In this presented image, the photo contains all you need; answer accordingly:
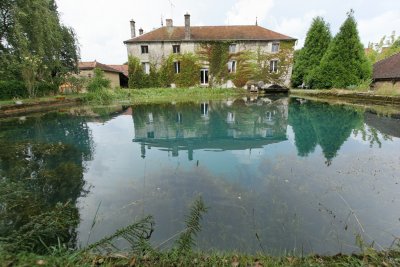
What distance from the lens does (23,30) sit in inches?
602

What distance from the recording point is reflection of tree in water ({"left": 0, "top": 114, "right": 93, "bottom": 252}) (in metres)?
2.63

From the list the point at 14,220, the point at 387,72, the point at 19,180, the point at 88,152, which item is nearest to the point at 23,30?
the point at 88,152

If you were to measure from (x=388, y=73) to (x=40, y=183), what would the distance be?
86.6ft

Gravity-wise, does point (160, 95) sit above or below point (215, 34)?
below

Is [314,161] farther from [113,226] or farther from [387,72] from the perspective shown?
[387,72]

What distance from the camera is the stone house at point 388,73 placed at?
1920cm

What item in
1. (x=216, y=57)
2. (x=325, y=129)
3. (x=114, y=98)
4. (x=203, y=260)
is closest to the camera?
(x=203, y=260)

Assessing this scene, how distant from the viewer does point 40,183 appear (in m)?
4.48

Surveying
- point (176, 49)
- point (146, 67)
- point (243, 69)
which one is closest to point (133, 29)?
point (146, 67)

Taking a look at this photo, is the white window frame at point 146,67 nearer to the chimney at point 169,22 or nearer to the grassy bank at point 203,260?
the chimney at point 169,22

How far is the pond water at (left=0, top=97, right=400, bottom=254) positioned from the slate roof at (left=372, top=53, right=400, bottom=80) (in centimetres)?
1441

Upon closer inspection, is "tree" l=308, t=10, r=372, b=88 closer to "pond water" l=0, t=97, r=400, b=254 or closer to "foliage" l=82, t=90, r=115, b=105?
"pond water" l=0, t=97, r=400, b=254

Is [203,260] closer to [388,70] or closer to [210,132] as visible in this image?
[210,132]

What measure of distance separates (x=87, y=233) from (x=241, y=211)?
2199 millimetres
